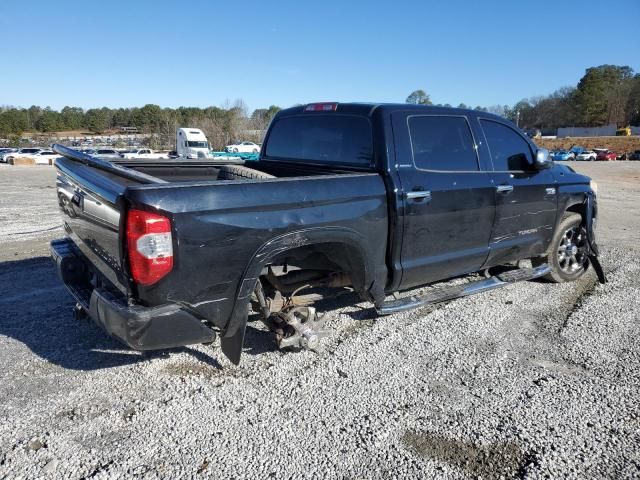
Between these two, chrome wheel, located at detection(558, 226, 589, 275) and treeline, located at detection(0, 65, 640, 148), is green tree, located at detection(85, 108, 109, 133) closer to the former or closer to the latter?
treeline, located at detection(0, 65, 640, 148)

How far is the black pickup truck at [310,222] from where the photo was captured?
2766 mm

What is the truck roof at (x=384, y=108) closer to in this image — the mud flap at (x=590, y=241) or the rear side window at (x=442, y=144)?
the rear side window at (x=442, y=144)

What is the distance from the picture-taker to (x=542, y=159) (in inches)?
189

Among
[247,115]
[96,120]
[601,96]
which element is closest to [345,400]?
Result: [247,115]

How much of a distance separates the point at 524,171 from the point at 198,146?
45.4 m

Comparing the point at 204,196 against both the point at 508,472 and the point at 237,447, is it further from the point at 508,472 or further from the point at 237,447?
the point at 508,472

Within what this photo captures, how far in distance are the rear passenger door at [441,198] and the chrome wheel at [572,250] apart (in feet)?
5.44

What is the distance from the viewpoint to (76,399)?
3.11 meters

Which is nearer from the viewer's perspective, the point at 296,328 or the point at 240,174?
the point at 296,328

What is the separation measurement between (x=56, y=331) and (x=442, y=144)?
3574mm

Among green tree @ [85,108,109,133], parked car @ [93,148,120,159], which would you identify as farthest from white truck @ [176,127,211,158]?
green tree @ [85,108,109,133]

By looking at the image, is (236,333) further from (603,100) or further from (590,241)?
(603,100)

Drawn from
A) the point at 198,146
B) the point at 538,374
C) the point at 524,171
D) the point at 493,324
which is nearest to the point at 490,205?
the point at 524,171

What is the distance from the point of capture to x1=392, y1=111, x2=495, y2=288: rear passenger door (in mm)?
3834
